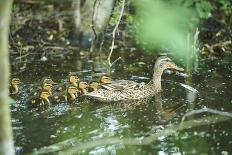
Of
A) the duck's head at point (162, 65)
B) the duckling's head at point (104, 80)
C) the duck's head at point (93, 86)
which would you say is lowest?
the duck's head at point (93, 86)

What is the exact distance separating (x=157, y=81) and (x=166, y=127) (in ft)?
6.03

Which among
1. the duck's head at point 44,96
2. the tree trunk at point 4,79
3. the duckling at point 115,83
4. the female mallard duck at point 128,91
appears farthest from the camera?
the duckling at point 115,83

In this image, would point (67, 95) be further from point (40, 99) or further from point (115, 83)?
point (115, 83)

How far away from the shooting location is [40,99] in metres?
6.99

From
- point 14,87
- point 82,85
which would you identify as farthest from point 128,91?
point 14,87

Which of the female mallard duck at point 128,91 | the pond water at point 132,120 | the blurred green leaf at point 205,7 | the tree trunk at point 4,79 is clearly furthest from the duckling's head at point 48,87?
the tree trunk at point 4,79

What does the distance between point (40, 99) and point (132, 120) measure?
1259 millimetres

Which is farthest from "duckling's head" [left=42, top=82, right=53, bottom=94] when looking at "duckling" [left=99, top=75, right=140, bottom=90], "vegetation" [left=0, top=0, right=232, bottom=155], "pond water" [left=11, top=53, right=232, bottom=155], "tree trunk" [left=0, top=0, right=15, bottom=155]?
"tree trunk" [left=0, top=0, right=15, bottom=155]

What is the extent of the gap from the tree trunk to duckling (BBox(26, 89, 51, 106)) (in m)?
3.75

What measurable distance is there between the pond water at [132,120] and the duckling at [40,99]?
4.6 inches

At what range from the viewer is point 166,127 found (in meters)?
6.04

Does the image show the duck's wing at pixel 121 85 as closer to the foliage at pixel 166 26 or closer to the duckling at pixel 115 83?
the duckling at pixel 115 83

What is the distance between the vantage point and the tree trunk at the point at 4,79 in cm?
292

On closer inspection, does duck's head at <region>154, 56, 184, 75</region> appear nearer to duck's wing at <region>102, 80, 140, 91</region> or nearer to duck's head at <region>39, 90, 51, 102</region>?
duck's wing at <region>102, 80, 140, 91</region>
